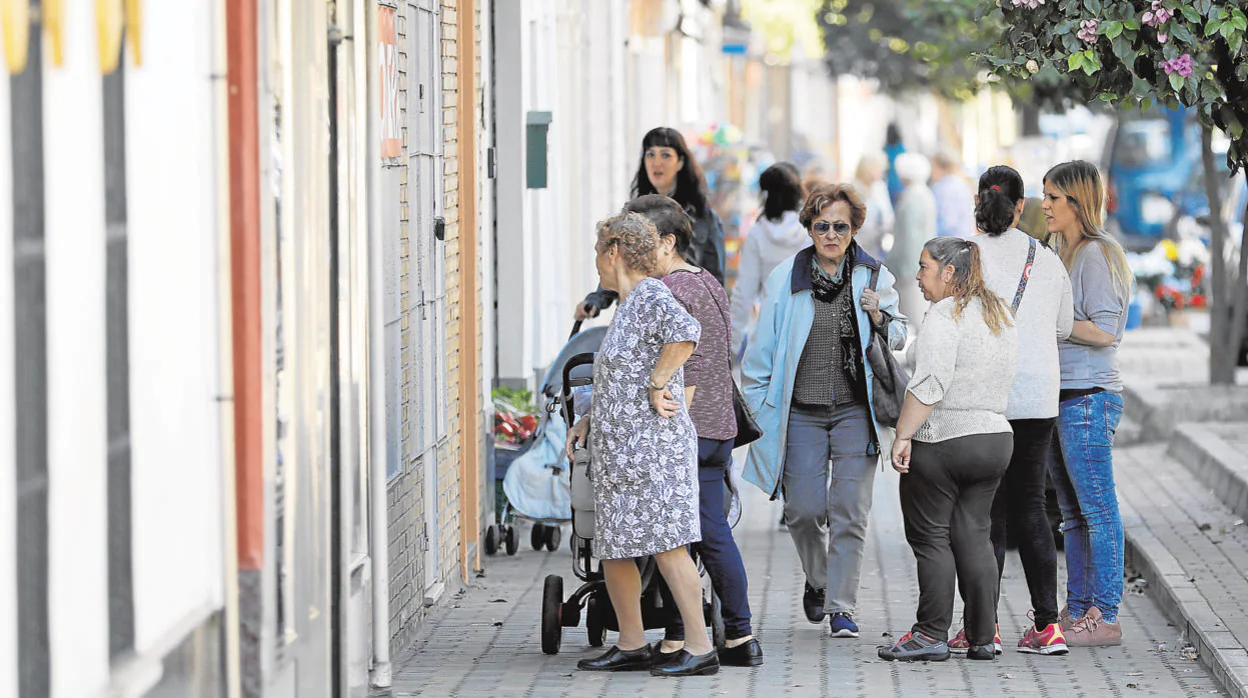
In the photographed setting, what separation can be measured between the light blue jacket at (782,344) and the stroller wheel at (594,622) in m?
0.76

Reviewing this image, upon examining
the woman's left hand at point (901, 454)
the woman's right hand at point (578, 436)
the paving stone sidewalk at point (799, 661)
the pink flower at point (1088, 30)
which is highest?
the pink flower at point (1088, 30)

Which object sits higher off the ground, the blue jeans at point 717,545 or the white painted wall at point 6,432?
the white painted wall at point 6,432

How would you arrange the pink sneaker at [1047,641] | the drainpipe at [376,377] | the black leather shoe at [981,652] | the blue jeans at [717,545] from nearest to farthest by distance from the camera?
1. the drainpipe at [376,377]
2. the blue jeans at [717,545]
3. the black leather shoe at [981,652]
4. the pink sneaker at [1047,641]

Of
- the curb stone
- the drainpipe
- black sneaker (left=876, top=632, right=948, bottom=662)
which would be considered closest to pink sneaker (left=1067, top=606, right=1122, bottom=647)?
the curb stone

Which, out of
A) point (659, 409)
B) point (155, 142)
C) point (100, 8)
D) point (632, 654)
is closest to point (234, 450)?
point (155, 142)

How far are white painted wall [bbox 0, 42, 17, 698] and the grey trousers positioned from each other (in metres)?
4.76

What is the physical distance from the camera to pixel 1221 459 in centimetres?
1127

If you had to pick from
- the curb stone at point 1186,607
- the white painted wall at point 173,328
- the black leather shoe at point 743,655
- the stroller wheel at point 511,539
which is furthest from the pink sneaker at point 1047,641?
the white painted wall at point 173,328

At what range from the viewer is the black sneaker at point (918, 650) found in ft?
23.3

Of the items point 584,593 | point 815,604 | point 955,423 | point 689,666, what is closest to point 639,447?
point 689,666

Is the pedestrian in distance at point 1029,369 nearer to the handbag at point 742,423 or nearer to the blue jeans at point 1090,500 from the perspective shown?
the blue jeans at point 1090,500

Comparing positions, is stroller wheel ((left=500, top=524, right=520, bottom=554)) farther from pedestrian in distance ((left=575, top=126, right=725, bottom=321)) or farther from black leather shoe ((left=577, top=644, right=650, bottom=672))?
black leather shoe ((left=577, top=644, right=650, bottom=672))

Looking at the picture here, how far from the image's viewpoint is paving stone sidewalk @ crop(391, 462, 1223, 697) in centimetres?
671

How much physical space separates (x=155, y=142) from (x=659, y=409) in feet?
9.80
